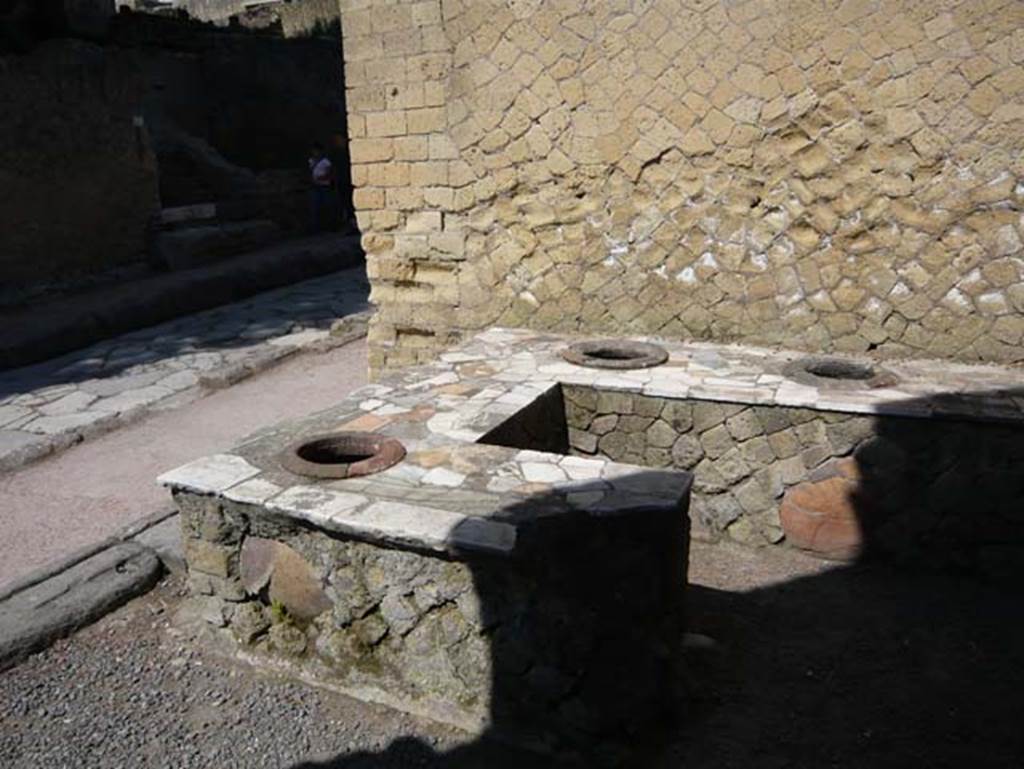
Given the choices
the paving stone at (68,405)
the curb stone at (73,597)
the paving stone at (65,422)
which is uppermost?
the paving stone at (68,405)

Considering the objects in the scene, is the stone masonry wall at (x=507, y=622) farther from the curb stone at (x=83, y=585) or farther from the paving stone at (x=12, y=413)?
the paving stone at (x=12, y=413)

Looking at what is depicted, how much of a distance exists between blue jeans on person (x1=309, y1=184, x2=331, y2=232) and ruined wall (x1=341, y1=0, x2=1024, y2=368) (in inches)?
329

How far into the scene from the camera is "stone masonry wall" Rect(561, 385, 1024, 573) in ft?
13.2

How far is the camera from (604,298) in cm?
579

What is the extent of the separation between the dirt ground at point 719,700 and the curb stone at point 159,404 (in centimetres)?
229

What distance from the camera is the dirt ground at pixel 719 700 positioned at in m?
3.04

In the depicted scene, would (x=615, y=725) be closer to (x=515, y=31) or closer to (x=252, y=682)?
(x=252, y=682)

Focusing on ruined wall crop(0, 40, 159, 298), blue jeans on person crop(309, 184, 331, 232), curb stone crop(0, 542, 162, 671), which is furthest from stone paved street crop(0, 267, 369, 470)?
blue jeans on person crop(309, 184, 331, 232)

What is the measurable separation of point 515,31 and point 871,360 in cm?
304

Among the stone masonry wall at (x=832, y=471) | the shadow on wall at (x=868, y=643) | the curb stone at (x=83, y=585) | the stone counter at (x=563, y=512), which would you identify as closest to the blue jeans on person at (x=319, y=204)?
the stone counter at (x=563, y=512)

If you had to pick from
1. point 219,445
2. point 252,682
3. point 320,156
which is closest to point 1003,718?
point 252,682

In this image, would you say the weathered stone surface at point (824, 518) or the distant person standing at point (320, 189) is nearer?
the weathered stone surface at point (824, 518)

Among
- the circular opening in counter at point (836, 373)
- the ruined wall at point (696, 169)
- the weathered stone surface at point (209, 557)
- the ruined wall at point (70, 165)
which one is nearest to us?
the weathered stone surface at point (209, 557)

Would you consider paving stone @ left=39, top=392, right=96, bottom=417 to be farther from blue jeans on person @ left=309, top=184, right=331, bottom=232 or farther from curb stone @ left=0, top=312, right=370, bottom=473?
blue jeans on person @ left=309, top=184, right=331, bottom=232
